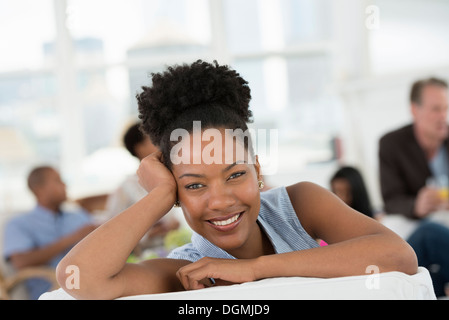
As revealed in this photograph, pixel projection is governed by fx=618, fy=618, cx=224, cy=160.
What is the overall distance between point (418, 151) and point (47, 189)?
2.63 m

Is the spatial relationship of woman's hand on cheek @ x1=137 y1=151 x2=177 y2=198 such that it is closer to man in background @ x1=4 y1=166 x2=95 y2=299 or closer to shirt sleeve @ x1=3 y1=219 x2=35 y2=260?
man in background @ x1=4 y1=166 x2=95 y2=299

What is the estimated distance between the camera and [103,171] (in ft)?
24.6

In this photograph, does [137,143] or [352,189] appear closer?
[137,143]

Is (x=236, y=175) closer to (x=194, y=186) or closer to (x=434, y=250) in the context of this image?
(x=194, y=186)

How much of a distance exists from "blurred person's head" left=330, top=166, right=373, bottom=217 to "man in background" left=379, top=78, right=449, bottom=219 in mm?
209

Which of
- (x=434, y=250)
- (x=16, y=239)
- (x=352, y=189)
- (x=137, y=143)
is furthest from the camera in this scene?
(x=16, y=239)

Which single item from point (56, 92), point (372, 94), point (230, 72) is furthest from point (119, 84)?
point (230, 72)

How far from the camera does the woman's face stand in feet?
4.68

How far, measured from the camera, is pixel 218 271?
132 cm

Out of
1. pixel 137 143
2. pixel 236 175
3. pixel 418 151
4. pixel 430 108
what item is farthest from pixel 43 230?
pixel 236 175

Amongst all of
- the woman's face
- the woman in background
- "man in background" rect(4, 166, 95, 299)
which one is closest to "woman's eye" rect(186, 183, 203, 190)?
the woman's face

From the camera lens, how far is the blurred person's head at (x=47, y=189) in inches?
177

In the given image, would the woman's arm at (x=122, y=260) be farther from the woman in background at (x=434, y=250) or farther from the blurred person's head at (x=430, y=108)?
the blurred person's head at (x=430, y=108)

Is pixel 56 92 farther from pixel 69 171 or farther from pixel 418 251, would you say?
pixel 418 251
